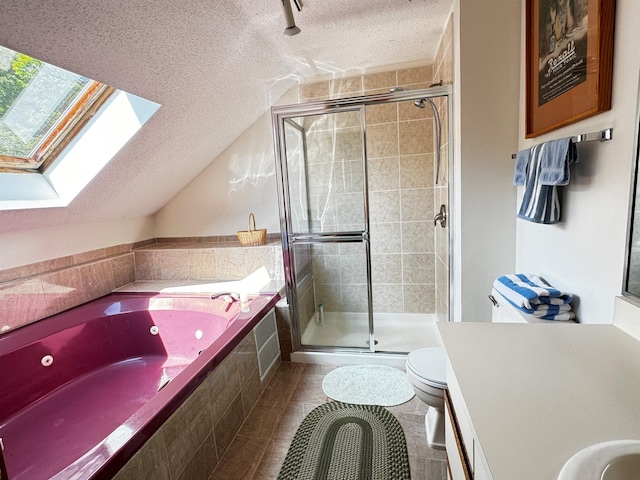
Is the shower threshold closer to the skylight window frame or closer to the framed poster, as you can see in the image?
the framed poster

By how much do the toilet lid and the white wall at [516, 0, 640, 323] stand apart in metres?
0.63

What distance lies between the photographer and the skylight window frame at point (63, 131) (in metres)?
1.92

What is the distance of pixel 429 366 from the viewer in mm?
1687

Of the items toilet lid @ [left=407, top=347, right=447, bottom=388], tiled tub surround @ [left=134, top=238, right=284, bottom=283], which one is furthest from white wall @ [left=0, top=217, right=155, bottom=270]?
toilet lid @ [left=407, top=347, right=447, bottom=388]

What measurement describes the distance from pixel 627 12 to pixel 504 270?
124 cm

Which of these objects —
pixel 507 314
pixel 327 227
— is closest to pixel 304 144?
pixel 327 227

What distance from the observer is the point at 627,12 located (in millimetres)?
971

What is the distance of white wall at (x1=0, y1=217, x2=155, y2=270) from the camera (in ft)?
7.11

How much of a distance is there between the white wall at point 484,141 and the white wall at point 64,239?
9.17 feet

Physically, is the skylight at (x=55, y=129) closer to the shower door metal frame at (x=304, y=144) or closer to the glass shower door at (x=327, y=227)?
the shower door metal frame at (x=304, y=144)

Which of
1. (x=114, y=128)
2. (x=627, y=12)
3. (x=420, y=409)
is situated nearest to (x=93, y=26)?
(x=114, y=128)

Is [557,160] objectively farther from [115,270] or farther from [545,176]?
[115,270]

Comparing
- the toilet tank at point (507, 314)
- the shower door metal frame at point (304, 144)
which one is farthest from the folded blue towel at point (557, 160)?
the shower door metal frame at point (304, 144)

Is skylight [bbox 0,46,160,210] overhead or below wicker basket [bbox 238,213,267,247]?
overhead
